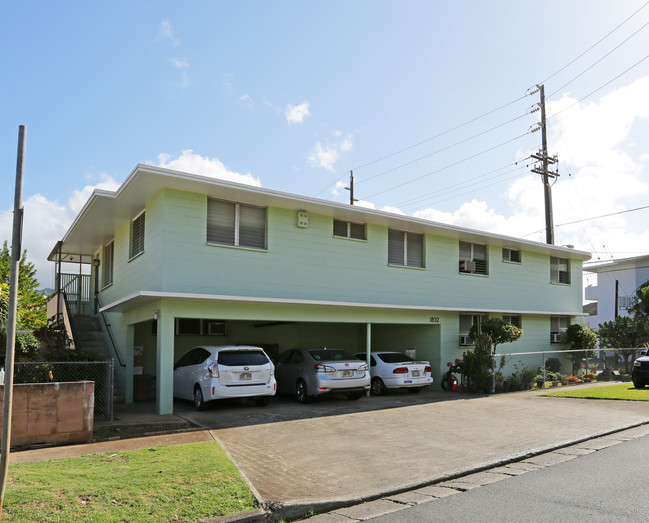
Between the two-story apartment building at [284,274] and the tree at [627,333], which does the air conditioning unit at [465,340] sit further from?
the tree at [627,333]

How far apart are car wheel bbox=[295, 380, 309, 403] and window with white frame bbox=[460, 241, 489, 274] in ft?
26.9

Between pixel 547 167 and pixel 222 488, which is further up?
pixel 547 167

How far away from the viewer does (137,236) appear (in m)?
16.7

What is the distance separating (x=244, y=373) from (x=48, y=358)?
4.37 meters

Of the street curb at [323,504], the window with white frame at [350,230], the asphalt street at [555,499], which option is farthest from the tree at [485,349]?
the asphalt street at [555,499]

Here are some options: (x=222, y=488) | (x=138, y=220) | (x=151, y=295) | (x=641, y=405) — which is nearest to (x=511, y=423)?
(x=641, y=405)

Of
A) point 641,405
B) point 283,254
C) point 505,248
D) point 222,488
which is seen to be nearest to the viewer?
point 222,488

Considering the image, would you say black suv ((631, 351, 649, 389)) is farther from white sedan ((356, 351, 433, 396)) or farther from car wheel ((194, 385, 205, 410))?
car wheel ((194, 385, 205, 410))

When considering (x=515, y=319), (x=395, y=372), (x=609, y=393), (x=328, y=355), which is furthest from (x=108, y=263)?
(x=609, y=393)

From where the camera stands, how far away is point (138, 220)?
16.7 metres

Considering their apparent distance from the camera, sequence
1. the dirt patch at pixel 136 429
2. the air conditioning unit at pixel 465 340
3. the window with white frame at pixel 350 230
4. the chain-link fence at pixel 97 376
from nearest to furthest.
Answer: the dirt patch at pixel 136 429 → the chain-link fence at pixel 97 376 → the window with white frame at pixel 350 230 → the air conditioning unit at pixel 465 340

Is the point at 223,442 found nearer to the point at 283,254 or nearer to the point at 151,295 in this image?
the point at 151,295

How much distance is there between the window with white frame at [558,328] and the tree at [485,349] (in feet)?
21.5

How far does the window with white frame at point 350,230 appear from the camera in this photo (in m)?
17.5
